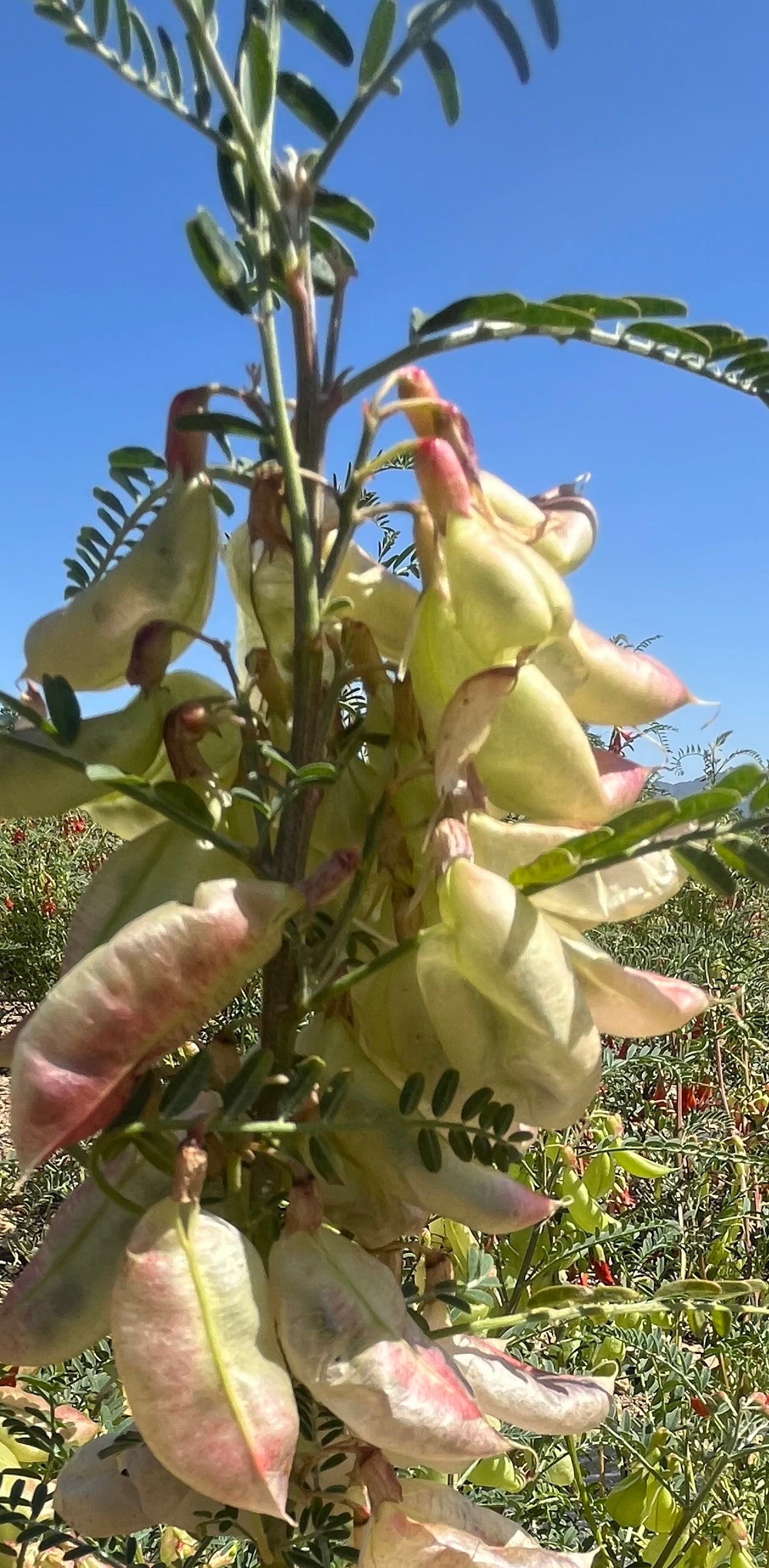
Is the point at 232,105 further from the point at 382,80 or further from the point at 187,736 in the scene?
the point at 187,736

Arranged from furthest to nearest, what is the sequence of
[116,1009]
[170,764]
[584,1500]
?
[584,1500] < [170,764] < [116,1009]

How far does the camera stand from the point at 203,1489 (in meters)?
0.37

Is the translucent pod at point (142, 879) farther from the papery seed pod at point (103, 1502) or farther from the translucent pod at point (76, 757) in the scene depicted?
the papery seed pod at point (103, 1502)

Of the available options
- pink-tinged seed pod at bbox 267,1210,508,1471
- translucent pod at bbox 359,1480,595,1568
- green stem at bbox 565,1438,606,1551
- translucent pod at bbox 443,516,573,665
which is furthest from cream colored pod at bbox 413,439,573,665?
green stem at bbox 565,1438,606,1551

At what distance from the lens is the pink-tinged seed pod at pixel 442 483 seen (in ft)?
1.46

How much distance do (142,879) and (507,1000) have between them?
0.14 metres

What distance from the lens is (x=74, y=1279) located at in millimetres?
436

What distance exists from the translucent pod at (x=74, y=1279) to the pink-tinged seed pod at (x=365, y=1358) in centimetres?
7

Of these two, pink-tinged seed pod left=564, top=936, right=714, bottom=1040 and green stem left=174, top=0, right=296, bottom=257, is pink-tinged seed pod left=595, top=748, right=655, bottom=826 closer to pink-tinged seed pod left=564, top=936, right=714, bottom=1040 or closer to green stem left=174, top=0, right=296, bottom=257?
pink-tinged seed pod left=564, top=936, right=714, bottom=1040

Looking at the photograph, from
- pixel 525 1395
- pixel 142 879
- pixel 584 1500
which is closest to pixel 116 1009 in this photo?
pixel 142 879

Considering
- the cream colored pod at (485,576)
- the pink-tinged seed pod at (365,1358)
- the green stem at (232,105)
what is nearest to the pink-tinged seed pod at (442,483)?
the cream colored pod at (485,576)

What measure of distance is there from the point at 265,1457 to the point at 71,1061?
0.47 feet

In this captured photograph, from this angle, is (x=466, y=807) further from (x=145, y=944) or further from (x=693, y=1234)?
(x=693, y=1234)

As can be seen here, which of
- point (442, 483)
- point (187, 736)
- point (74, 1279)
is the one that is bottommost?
point (74, 1279)
